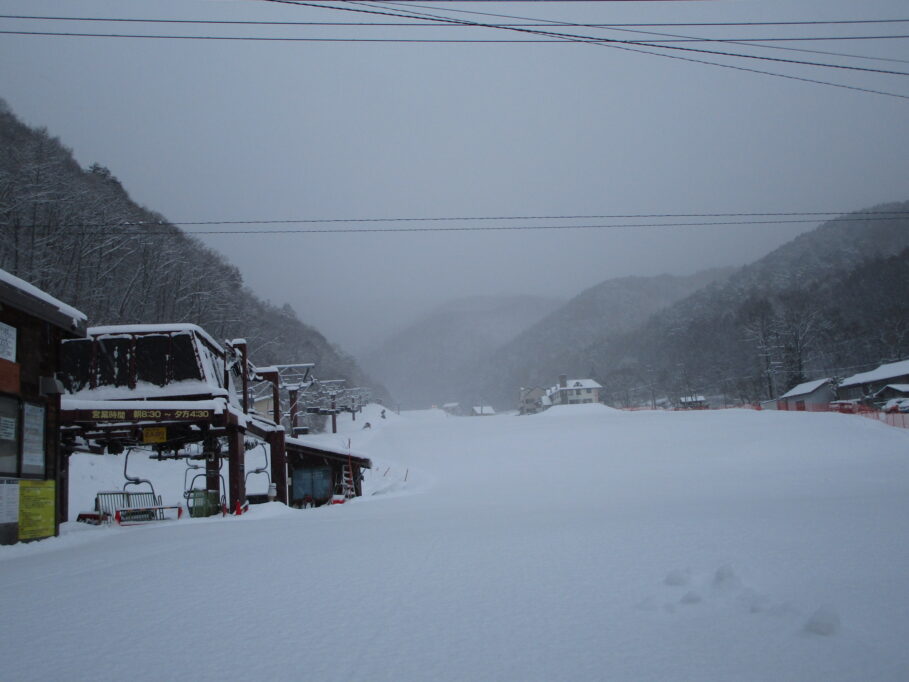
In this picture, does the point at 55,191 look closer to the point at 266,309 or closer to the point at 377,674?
the point at 377,674

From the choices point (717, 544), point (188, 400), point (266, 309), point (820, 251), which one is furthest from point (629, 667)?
point (820, 251)

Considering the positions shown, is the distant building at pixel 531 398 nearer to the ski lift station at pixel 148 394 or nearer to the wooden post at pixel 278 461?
the wooden post at pixel 278 461

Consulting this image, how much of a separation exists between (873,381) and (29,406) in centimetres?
8729

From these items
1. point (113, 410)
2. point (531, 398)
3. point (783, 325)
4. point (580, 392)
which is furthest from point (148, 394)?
point (531, 398)

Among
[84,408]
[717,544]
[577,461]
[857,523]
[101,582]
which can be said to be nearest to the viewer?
[101,582]

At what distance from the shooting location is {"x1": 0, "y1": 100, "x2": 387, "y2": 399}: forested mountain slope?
35.5 m

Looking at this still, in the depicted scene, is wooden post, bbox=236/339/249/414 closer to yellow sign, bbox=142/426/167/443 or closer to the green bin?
the green bin

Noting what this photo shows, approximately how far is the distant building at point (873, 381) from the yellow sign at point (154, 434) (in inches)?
3143

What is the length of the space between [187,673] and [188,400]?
44.7ft

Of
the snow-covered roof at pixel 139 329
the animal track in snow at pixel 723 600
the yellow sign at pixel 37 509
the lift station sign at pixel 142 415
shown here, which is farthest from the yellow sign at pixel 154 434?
the animal track in snow at pixel 723 600

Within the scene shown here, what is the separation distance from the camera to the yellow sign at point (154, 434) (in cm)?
1717

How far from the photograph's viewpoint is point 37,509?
11305 mm

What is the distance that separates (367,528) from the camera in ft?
33.3

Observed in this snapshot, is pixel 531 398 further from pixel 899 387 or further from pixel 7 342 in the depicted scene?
pixel 7 342
